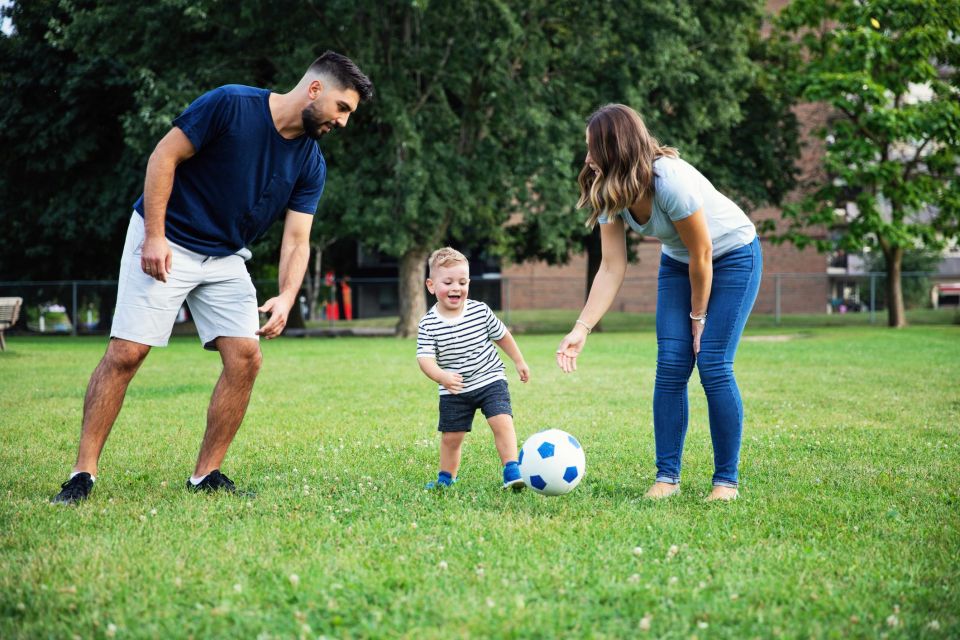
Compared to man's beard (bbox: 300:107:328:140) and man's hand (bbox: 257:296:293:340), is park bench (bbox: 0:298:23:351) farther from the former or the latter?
man's beard (bbox: 300:107:328:140)

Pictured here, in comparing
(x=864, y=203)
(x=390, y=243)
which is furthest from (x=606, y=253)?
(x=864, y=203)

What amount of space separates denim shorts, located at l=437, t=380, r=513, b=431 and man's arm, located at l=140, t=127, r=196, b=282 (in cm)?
179

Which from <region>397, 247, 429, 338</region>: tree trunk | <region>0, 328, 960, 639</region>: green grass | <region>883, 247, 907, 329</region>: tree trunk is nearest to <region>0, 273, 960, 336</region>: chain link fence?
<region>883, 247, 907, 329</region>: tree trunk

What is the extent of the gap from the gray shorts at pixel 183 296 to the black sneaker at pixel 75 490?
0.79 metres

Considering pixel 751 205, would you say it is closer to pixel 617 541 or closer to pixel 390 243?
pixel 390 243

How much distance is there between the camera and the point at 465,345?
5.44m

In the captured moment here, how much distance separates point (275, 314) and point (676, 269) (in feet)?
7.42

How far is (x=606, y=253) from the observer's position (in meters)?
5.27

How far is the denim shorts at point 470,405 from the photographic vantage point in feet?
17.9

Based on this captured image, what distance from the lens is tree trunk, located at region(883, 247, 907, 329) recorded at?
1106 inches

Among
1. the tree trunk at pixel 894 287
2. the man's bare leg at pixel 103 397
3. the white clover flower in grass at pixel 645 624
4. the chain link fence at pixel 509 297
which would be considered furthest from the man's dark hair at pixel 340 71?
the tree trunk at pixel 894 287

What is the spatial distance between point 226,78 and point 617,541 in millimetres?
21877

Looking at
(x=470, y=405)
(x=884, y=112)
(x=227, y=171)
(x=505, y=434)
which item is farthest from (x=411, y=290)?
(x=227, y=171)

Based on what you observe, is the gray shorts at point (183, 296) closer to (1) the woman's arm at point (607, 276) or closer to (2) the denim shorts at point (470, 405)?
(2) the denim shorts at point (470, 405)
